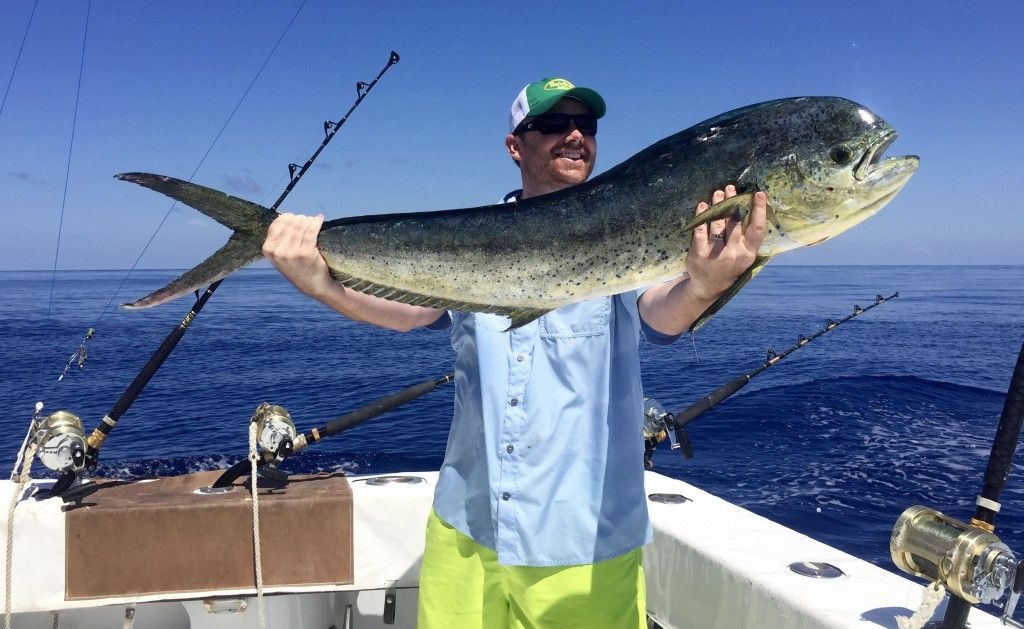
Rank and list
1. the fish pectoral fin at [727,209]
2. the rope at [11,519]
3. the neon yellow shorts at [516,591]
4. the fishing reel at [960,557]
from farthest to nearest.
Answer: the rope at [11,519]
the neon yellow shorts at [516,591]
the fishing reel at [960,557]
the fish pectoral fin at [727,209]

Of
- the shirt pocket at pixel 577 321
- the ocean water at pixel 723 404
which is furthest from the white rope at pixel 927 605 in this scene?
the ocean water at pixel 723 404

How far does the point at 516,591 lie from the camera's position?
2314 millimetres

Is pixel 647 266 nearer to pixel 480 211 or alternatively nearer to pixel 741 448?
pixel 480 211

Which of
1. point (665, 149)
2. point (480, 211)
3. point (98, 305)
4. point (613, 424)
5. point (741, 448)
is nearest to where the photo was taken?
point (665, 149)

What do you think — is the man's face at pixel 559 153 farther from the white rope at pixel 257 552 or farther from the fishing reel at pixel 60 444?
the fishing reel at pixel 60 444

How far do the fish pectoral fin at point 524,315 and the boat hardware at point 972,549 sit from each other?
4.47 ft

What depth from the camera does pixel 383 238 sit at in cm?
228

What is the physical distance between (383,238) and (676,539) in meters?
2.16

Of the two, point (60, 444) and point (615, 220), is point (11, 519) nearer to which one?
point (60, 444)

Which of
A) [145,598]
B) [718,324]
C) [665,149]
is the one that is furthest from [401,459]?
[718,324]


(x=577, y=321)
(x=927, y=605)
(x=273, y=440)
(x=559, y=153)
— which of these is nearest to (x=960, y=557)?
(x=927, y=605)

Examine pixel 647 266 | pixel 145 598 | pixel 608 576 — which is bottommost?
pixel 145 598

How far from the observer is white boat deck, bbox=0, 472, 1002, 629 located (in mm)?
2686

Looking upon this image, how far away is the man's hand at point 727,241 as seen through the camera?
1884 millimetres
